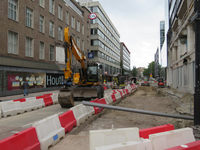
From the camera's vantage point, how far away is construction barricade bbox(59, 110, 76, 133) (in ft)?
17.7

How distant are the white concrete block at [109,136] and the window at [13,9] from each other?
20.5 m

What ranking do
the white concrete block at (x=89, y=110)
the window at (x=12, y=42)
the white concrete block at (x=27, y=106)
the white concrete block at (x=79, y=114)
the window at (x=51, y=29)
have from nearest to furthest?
the white concrete block at (x=79, y=114), the white concrete block at (x=89, y=110), the white concrete block at (x=27, y=106), the window at (x=12, y=42), the window at (x=51, y=29)

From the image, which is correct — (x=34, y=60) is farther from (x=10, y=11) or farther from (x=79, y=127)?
(x=79, y=127)

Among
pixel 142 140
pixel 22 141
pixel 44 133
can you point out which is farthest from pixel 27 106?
pixel 142 140

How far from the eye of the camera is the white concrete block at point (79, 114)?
637 cm

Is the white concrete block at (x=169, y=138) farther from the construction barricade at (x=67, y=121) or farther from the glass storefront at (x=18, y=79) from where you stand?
the glass storefront at (x=18, y=79)

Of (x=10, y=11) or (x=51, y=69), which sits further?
(x=51, y=69)

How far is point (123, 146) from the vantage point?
267 cm

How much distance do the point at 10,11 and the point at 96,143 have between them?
20916 mm

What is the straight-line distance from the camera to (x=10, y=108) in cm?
848

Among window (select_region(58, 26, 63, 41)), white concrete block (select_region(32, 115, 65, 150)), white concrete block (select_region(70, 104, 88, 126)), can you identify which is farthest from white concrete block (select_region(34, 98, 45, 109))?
window (select_region(58, 26, 63, 41))

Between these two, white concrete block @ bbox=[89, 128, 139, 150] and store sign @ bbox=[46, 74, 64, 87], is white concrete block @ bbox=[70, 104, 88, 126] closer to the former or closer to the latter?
white concrete block @ bbox=[89, 128, 139, 150]

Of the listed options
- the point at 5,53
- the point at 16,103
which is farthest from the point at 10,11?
the point at 16,103

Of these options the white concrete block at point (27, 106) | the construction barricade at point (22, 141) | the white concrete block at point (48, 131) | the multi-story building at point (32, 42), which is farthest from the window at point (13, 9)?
the construction barricade at point (22, 141)
